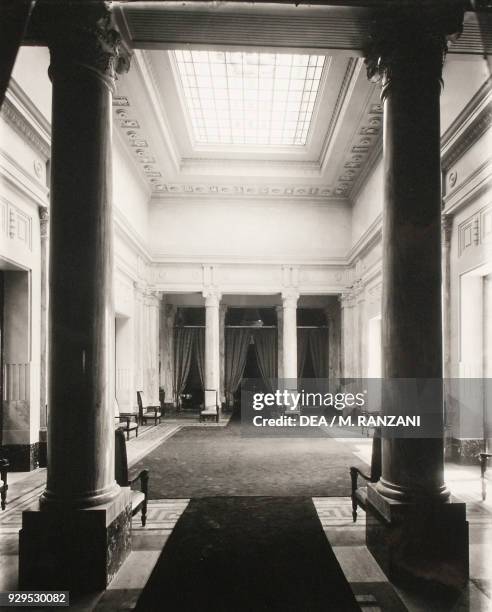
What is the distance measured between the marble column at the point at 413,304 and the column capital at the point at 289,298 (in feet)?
36.2

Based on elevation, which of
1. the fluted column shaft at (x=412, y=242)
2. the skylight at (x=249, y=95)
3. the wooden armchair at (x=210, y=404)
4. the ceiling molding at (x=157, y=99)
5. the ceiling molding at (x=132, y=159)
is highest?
the skylight at (x=249, y=95)

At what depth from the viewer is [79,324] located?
11.5 feet

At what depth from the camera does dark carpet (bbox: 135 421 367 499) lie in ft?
20.3

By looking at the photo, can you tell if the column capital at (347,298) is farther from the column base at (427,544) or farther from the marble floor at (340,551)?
the column base at (427,544)

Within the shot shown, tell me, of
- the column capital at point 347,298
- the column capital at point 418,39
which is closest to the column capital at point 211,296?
the column capital at point 347,298

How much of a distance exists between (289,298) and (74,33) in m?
11.7

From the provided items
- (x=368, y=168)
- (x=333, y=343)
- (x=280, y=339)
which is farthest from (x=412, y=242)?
(x=333, y=343)

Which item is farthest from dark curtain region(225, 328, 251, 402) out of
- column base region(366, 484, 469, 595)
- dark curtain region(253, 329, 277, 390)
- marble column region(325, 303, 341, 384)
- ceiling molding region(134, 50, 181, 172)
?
column base region(366, 484, 469, 595)

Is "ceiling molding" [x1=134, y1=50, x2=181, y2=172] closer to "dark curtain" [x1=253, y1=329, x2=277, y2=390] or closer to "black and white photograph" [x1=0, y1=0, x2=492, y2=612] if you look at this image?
"black and white photograph" [x1=0, y1=0, x2=492, y2=612]

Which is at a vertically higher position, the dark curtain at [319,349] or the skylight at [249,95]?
the skylight at [249,95]

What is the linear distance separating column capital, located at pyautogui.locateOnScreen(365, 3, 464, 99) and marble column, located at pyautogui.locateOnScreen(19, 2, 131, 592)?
2.07m

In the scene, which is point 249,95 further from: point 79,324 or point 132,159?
point 79,324

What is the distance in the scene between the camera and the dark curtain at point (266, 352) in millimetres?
17875

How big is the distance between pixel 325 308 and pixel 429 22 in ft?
48.8
